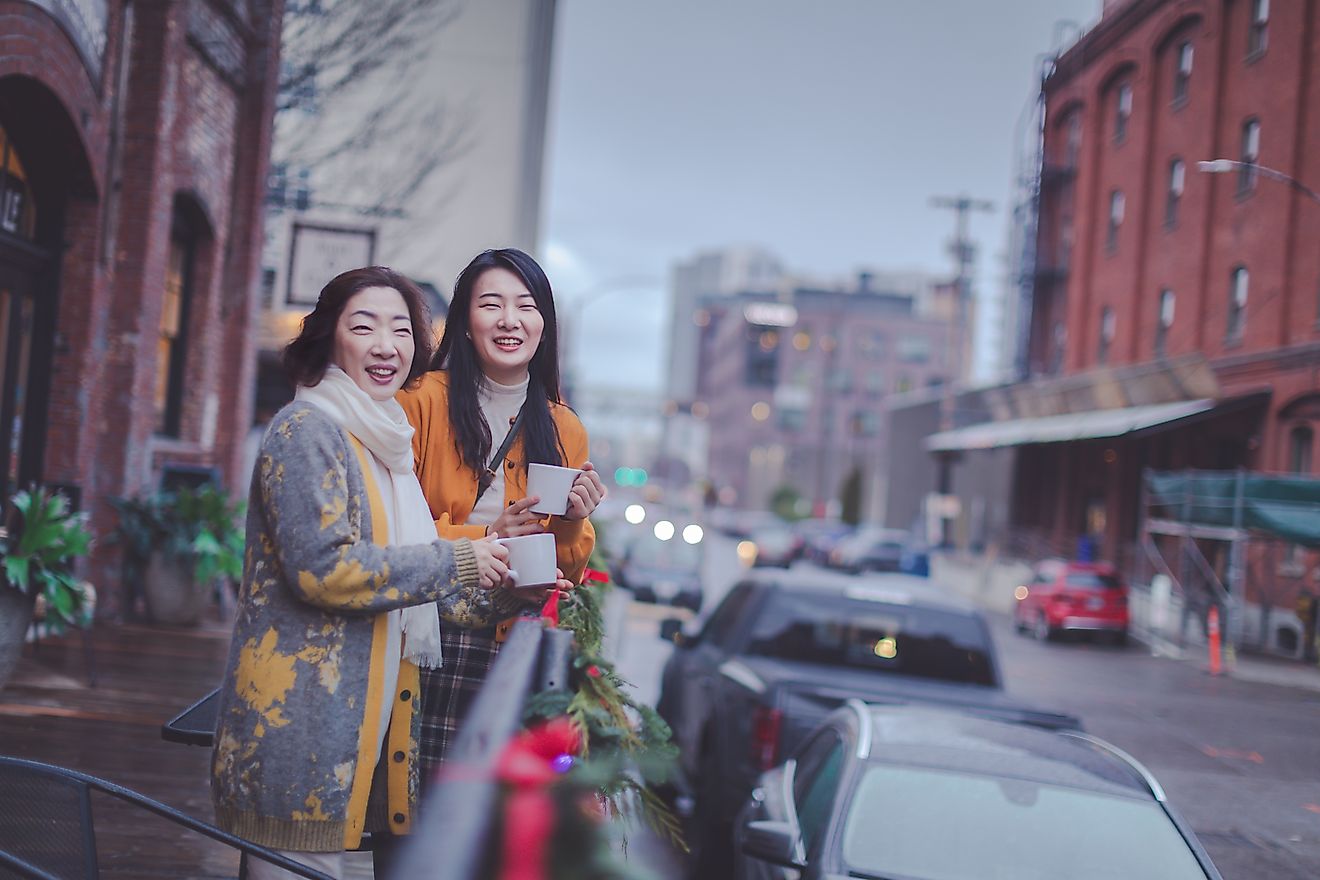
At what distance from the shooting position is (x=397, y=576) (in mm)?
2830

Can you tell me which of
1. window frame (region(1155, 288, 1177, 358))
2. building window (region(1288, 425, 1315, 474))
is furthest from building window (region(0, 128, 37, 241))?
A: window frame (region(1155, 288, 1177, 358))

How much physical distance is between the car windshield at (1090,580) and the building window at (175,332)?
1960cm

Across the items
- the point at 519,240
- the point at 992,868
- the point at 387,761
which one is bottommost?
the point at 992,868

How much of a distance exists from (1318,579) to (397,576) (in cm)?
2594

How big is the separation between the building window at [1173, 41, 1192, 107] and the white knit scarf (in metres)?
33.9

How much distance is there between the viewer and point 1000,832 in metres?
4.51

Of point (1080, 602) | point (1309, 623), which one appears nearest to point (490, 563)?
point (1309, 623)

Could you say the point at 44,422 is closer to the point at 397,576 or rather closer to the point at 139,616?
the point at 139,616

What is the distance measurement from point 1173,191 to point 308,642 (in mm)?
35693

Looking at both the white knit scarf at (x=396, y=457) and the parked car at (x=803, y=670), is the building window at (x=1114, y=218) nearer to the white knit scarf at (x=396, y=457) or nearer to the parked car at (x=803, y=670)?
the parked car at (x=803, y=670)

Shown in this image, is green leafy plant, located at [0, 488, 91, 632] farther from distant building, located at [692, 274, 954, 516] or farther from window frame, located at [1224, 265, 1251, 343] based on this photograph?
distant building, located at [692, 274, 954, 516]

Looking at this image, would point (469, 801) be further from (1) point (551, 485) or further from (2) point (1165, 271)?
(2) point (1165, 271)

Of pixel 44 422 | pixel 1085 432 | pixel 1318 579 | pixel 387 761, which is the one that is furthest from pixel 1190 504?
pixel 387 761

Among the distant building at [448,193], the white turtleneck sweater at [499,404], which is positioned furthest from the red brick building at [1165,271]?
the white turtleneck sweater at [499,404]
